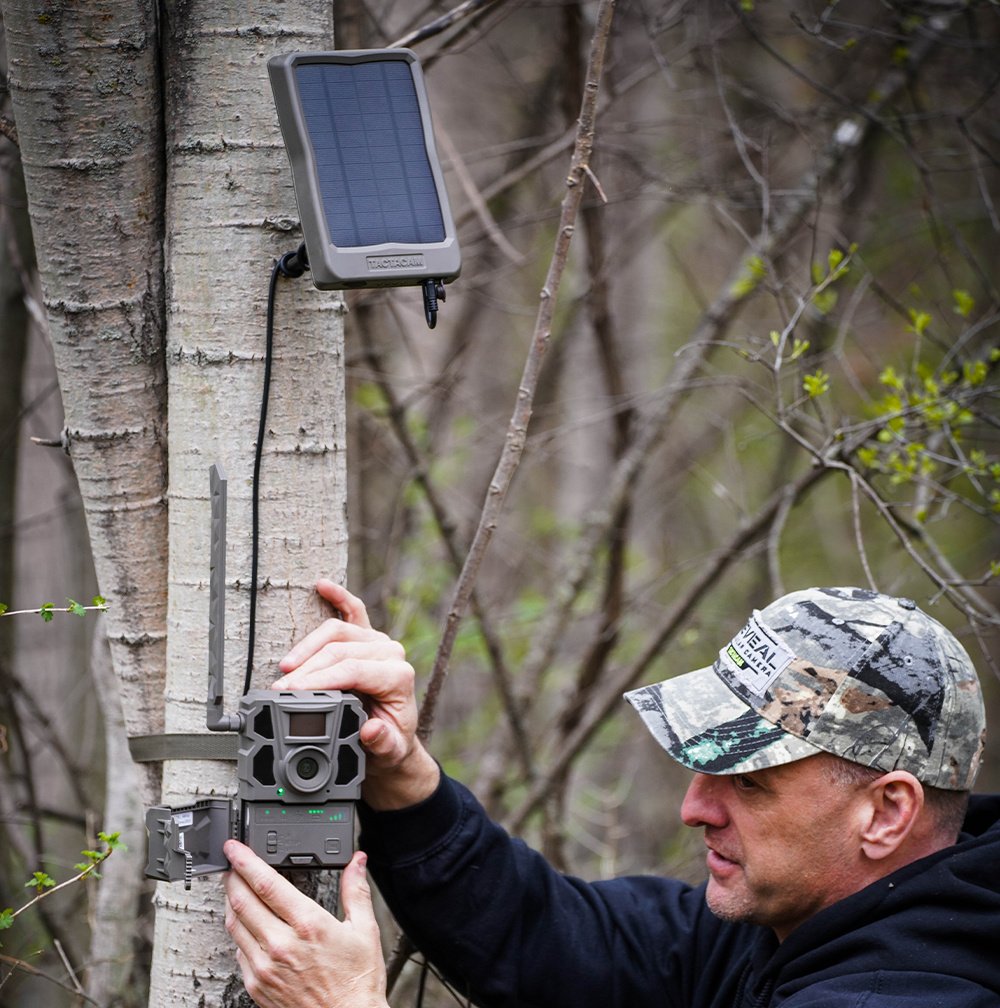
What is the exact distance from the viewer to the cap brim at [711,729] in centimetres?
197

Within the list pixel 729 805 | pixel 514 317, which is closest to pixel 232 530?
pixel 729 805

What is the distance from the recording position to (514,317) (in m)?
7.24

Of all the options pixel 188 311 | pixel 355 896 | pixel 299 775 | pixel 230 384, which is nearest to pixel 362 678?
pixel 299 775

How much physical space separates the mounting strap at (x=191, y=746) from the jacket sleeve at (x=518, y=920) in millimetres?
437

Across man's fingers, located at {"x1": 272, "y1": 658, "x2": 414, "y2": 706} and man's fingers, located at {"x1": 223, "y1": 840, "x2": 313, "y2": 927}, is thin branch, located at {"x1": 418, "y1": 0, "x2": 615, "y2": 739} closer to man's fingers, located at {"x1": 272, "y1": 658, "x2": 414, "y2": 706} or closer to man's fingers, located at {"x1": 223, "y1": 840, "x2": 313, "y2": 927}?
man's fingers, located at {"x1": 272, "y1": 658, "x2": 414, "y2": 706}

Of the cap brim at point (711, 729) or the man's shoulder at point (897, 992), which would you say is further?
the cap brim at point (711, 729)

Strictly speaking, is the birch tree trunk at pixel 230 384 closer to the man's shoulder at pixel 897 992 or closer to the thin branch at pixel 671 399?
the man's shoulder at pixel 897 992

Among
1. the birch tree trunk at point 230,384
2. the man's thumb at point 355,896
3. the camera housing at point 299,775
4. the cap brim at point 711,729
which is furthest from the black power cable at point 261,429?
the cap brim at point 711,729

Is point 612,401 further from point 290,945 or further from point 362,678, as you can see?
point 290,945

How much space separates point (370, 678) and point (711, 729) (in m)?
0.66

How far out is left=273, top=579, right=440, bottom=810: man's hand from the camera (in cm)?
181

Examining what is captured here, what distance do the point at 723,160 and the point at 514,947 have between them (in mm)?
3714

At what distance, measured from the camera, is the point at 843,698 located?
1948mm

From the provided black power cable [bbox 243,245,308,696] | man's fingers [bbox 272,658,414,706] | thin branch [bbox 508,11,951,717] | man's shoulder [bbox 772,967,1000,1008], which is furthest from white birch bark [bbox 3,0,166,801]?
thin branch [bbox 508,11,951,717]
